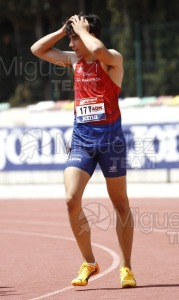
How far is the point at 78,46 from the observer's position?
9.45 meters

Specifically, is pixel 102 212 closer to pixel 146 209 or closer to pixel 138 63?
pixel 146 209

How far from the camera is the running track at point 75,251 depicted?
31.1 feet

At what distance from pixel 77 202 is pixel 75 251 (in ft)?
12.1

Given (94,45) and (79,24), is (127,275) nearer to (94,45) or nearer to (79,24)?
(94,45)

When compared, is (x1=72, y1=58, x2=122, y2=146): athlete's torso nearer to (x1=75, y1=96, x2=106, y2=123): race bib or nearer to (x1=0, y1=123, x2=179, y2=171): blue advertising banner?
(x1=75, y1=96, x2=106, y2=123): race bib

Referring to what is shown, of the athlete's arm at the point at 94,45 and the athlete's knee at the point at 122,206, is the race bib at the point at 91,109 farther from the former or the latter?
the athlete's knee at the point at 122,206

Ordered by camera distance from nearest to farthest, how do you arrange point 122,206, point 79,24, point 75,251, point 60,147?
point 79,24, point 122,206, point 75,251, point 60,147

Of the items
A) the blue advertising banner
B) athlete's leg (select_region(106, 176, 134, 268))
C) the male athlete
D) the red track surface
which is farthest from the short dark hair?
the blue advertising banner

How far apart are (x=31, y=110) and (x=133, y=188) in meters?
5.52

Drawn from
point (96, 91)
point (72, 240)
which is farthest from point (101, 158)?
point (72, 240)

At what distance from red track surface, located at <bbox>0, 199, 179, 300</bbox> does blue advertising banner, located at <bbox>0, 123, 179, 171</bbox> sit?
285cm

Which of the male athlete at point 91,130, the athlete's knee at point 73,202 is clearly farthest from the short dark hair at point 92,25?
the athlete's knee at point 73,202

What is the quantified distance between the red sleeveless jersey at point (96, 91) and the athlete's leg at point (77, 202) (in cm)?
47

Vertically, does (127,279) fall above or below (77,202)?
below
